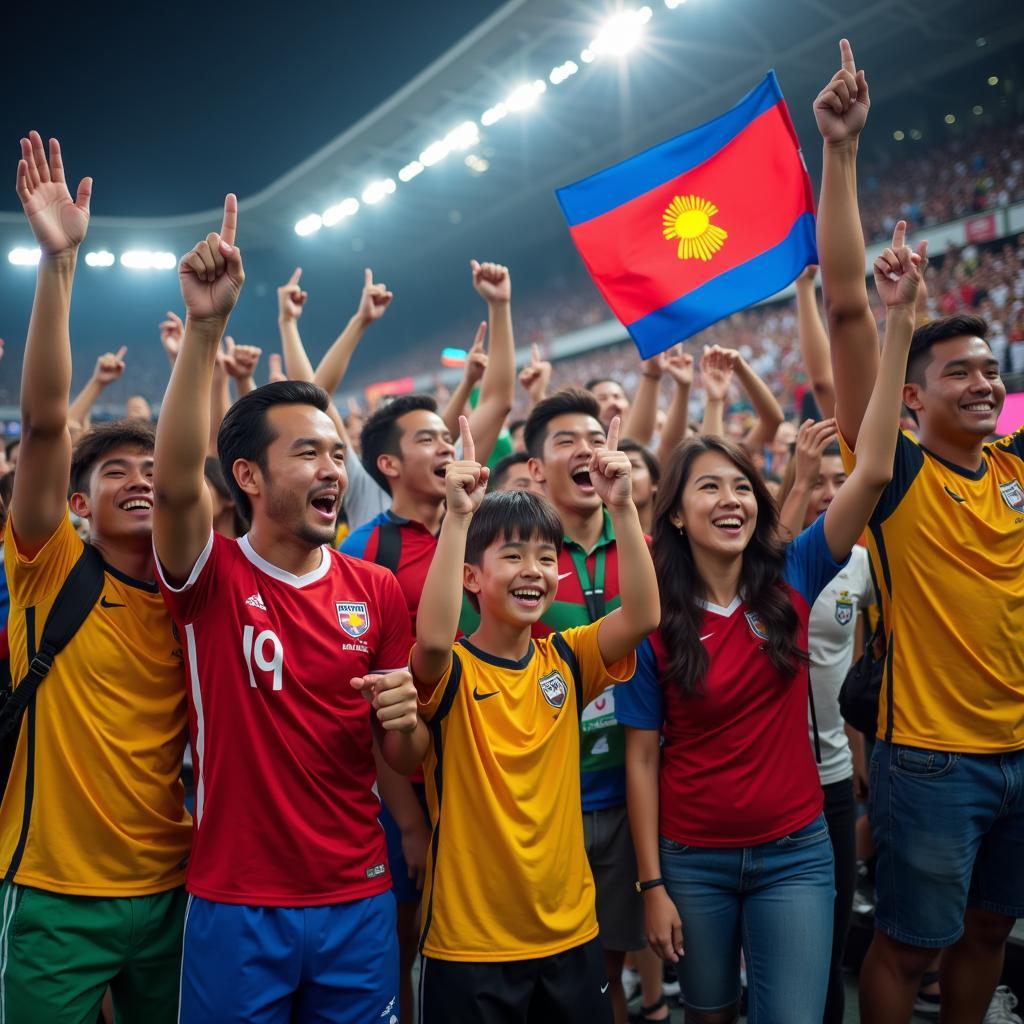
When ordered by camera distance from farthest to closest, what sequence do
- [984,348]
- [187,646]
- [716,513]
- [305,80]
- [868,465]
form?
[305,80], [984,348], [716,513], [868,465], [187,646]

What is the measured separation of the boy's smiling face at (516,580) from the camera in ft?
8.06

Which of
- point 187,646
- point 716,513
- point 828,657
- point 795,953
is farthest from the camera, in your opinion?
point 828,657

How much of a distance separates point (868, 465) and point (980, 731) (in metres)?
0.86

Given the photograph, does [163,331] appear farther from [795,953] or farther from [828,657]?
[795,953]

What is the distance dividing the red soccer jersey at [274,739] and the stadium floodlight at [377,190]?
1037 inches

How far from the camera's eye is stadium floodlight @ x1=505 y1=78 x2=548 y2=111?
68.6 ft

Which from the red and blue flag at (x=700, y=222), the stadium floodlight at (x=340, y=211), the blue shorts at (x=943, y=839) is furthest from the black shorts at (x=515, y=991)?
the stadium floodlight at (x=340, y=211)

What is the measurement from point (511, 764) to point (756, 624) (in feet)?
2.81

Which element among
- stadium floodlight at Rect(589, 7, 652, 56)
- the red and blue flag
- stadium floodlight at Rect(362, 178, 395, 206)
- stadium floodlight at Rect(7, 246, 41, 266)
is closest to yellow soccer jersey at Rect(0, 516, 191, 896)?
the red and blue flag

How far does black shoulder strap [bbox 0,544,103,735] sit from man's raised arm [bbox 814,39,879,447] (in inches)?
86.0

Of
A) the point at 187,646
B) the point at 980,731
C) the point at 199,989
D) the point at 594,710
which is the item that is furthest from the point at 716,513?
the point at 199,989

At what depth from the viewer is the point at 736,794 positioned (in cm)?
245

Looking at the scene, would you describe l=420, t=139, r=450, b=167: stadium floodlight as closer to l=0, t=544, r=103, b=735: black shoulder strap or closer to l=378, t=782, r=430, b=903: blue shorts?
l=378, t=782, r=430, b=903: blue shorts

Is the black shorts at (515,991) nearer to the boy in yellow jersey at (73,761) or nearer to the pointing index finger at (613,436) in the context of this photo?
the boy in yellow jersey at (73,761)
